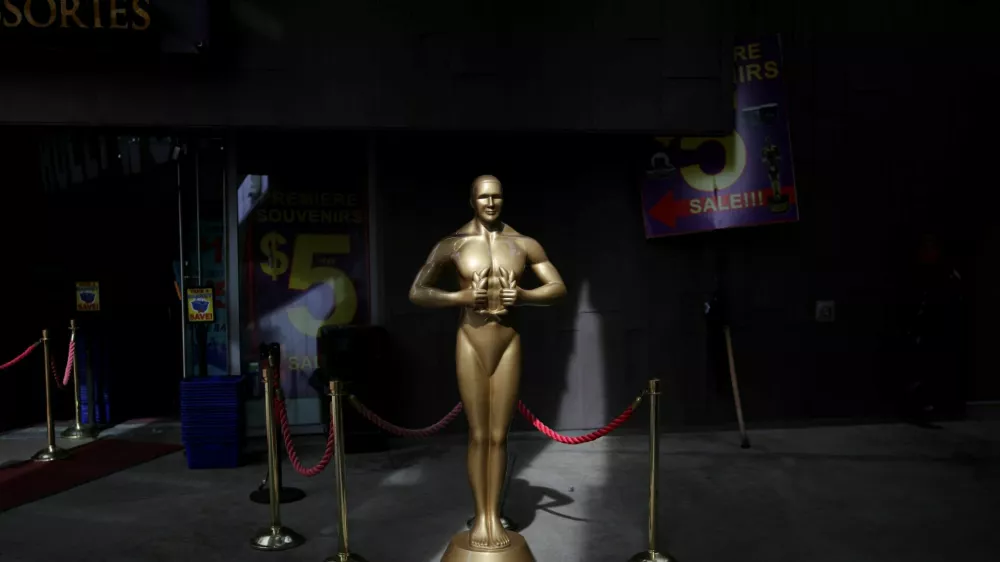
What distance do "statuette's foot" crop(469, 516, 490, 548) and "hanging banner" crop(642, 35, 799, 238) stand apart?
13.7 ft

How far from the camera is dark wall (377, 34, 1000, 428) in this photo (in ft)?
25.0

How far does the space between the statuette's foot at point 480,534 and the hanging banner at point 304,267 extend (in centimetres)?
391

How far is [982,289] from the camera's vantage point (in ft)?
28.8

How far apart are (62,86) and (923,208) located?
823cm

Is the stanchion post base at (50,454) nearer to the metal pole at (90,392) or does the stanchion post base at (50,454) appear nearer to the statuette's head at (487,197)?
the metal pole at (90,392)

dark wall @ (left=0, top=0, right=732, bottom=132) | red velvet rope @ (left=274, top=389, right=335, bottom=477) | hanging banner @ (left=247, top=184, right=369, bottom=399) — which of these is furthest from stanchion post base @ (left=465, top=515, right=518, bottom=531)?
dark wall @ (left=0, top=0, right=732, bottom=132)

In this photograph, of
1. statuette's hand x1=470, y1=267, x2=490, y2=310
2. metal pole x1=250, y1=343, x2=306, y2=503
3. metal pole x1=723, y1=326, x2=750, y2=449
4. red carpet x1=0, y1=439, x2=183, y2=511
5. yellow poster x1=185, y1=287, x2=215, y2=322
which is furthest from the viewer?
yellow poster x1=185, y1=287, x2=215, y2=322

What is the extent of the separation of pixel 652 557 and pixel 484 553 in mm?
1063

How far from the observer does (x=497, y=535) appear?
428 centimetres

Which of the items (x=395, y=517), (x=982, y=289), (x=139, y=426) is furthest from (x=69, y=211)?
(x=982, y=289)

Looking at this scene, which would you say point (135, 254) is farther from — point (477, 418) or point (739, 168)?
point (739, 168)

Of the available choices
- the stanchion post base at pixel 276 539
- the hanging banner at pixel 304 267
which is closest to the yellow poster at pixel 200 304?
the hanging banner at pixel 304 267

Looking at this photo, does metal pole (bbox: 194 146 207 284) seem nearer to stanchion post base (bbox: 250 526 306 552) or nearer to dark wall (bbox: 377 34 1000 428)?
dark wall (bbox: 377 34 1000 428)

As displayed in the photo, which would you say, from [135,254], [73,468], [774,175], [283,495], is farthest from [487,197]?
[135,254]
